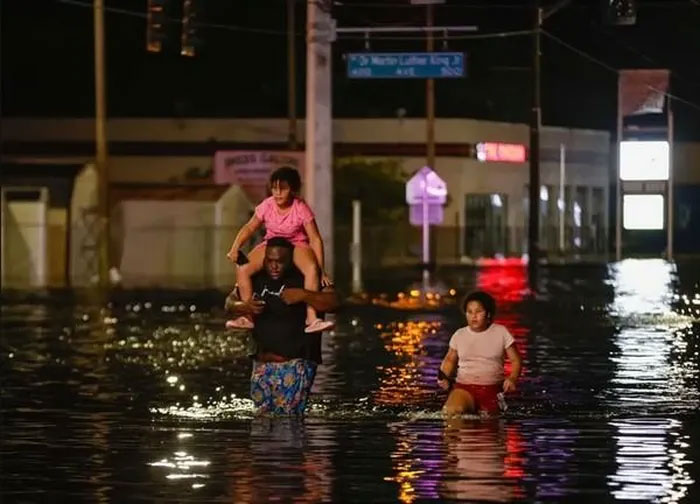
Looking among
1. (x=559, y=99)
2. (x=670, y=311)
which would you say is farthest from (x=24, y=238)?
(x=559, y=99)

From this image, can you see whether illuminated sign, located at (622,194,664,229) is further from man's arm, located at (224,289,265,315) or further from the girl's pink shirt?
man's arm, located at (224,289,265,315)

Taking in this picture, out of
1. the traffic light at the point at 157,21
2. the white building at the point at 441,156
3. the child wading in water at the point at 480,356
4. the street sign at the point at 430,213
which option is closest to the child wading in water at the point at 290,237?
the child wading in water at the point at 480,356

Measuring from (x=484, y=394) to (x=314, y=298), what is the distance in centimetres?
182

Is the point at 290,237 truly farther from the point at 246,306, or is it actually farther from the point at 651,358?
the point at 651,358

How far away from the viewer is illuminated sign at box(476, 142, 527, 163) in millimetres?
74875

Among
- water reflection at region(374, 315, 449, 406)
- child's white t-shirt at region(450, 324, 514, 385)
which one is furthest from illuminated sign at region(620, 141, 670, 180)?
child's white t-shirt at region(450, 324, 514, 385)

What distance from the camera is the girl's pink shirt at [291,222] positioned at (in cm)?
1544

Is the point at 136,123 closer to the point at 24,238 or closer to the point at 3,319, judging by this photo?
the point at 24,238

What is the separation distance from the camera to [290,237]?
15484 millimetres

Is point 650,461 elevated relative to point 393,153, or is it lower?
lower

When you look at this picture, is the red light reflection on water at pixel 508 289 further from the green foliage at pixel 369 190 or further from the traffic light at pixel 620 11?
the traffic light at pixel 620 11

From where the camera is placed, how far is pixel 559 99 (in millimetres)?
86562

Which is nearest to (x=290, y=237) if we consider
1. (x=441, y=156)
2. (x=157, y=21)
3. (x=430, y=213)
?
(x=157, y=21)

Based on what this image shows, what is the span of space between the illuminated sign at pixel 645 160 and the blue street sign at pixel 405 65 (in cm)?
1869
